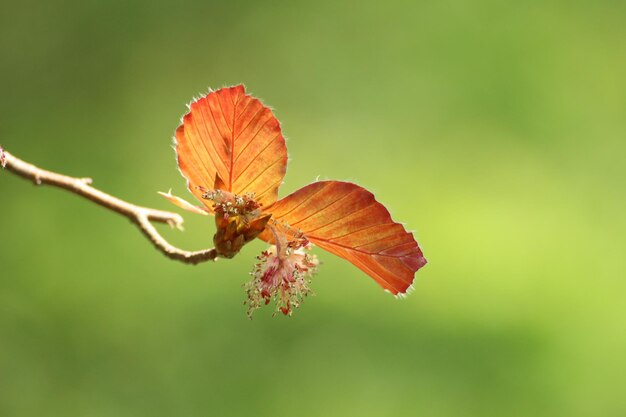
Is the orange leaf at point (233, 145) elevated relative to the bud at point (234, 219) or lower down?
elevated

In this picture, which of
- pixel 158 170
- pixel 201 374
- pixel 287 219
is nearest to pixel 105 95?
pixel 158 170

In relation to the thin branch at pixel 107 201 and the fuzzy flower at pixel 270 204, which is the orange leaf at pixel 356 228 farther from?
the thin branch at pixel 107 201

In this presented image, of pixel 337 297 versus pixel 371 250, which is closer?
pixel 371 250

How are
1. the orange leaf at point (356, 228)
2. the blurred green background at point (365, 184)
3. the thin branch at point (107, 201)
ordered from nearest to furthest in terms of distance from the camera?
the orange leaf at point (356, 228) < the thin branch at point (107, 201) < the blurred green background at point (365, 184)

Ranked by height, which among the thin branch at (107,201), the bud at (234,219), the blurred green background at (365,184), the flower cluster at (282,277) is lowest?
the flower cluster at (282,277)

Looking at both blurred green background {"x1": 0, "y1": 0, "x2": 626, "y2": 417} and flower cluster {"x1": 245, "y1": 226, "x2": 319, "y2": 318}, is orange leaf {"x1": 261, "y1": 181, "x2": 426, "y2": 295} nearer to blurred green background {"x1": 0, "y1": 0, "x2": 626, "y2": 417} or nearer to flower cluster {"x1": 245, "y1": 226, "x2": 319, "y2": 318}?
flower cluster {"x1": 245, "y1": 226, "x2": 319, "y2": 318}

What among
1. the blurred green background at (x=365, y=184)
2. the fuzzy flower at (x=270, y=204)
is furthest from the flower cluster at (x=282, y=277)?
the blurred green background at (x=365, y=184)

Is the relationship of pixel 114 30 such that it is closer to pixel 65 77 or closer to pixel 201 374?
pixel 65 77
